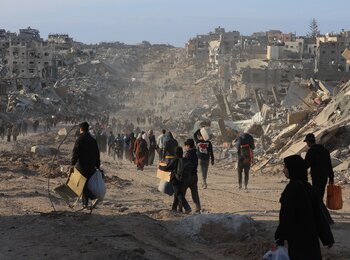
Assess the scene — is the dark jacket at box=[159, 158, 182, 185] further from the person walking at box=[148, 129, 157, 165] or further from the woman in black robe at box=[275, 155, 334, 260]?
the person walking at box=[148, 129, 157, 165]

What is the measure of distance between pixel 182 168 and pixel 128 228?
2.27 metres

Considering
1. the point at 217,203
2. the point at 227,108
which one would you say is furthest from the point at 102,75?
the point at 217,203

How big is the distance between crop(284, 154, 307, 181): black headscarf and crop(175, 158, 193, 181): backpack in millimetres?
5465

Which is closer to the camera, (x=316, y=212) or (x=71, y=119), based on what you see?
(x=316, y=212)

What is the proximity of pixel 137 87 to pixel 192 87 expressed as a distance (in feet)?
62.8

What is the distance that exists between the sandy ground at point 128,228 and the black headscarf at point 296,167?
2.40m

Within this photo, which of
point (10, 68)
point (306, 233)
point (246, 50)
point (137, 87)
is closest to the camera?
point (306, 233)

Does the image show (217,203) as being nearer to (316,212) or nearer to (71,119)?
(316,212)

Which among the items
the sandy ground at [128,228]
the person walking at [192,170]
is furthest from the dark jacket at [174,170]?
the sandy ground at [128,228]

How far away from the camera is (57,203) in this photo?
1221 centimetres

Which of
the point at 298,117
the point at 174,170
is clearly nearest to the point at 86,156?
the point at 174,170

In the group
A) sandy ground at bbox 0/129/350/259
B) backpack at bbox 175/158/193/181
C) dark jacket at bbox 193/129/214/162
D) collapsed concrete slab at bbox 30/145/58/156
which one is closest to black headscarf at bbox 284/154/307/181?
sandy ground at bbox 0/129/350/259

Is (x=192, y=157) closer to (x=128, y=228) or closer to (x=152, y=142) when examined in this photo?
(x=128, y=228)

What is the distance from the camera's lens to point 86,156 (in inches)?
406
